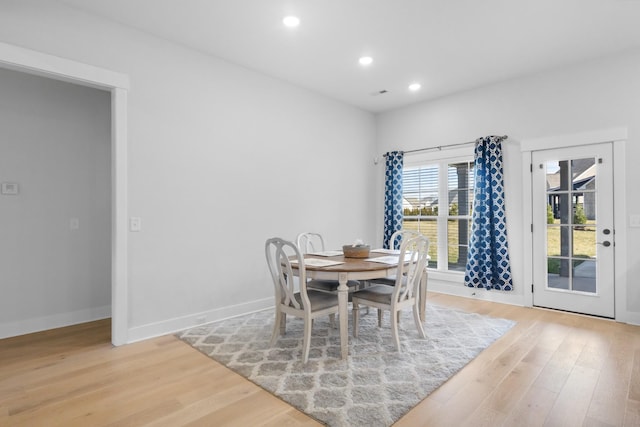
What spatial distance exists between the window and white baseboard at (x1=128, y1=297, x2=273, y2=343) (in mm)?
2560

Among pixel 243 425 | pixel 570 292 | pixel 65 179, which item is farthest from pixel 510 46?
pixel 65 179

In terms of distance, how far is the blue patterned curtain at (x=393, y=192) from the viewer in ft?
17.7

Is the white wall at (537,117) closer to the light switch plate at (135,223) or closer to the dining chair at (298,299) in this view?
the dining chair at (298,299)

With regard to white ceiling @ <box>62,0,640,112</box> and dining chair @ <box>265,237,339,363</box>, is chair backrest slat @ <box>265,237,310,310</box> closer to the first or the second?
dining chair @ <box>265,237,339,363</box>

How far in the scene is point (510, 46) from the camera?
137 inches

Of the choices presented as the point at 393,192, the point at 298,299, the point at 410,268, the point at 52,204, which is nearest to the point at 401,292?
the point at 410,268

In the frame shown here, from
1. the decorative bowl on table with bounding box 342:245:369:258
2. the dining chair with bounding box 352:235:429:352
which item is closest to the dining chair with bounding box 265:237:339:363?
the dining chair with bounding box 352:235:429:352

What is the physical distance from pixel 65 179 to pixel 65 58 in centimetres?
138

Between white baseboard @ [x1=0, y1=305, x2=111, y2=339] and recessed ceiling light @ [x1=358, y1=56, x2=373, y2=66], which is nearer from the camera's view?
white baseboard @ [x1=0, y1=305, x2=111, y2=339]

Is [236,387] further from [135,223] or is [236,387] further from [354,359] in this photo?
[135,223]

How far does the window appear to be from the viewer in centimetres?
487

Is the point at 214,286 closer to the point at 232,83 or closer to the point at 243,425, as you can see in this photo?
the point at 243,425

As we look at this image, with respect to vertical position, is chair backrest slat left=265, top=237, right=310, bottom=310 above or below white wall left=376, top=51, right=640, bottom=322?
below

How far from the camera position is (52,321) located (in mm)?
3514
